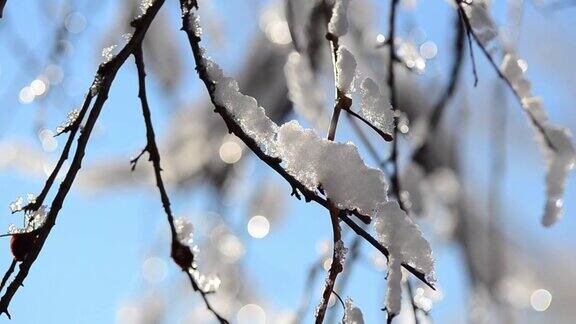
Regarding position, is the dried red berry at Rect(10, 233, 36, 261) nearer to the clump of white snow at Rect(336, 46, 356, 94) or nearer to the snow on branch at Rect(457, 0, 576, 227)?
the clump of white snow at Rect(336, 46, 356, 94)

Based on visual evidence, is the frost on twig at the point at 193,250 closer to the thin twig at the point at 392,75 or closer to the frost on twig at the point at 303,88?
the thin twig at the point at 392,75

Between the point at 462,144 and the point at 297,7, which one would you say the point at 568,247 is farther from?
the point at 297,7

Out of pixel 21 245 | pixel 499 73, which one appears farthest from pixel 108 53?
pixel 499 73

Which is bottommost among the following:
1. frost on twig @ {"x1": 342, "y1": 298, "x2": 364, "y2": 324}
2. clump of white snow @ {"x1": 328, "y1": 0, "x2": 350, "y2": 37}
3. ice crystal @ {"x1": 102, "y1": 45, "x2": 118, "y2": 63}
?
frost on twig @ {"x1": 342, "y1": 298, "x2": 364, "y2": 324}

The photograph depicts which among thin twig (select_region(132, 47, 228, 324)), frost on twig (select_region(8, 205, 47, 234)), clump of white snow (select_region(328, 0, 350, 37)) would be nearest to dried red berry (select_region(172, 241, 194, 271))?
thin twig (select_region(132, 47, 228, 324))

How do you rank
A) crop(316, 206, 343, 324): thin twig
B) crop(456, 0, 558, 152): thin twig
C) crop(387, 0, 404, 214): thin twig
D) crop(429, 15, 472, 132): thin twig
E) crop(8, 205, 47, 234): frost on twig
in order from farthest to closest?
crop(429, 15, 472, 132): thin twig, crop(387, 0, 404, 214): thin twig, crop(456, 0, 558, 152): thin twig, crop(8, 205, 47, 234): frost on twig, crop(316, 206, 343, 324): thin twig

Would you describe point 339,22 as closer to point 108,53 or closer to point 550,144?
point 108,53

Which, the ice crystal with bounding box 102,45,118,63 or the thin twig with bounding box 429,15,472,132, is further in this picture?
the thin twig with bounding box 429,15,472,132

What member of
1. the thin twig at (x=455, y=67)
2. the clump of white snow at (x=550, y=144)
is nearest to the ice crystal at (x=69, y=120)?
the clump of white snow at (x=550, y=144)
